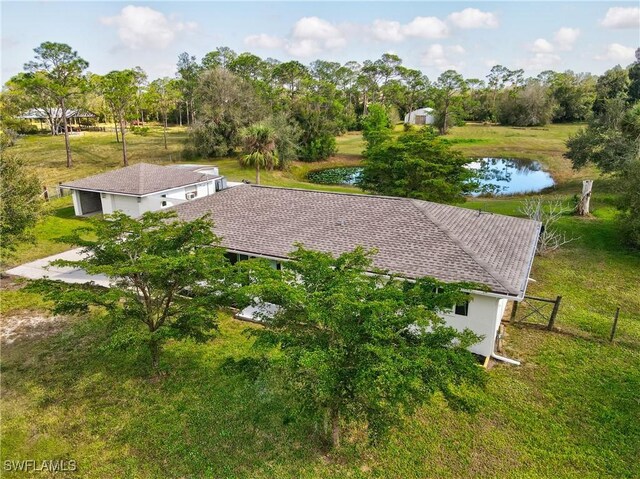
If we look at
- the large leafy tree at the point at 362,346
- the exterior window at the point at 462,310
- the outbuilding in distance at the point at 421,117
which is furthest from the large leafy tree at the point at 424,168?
the outbuilding in distance at the point at 421,117

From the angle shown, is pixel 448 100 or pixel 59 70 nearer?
pixel 59 70

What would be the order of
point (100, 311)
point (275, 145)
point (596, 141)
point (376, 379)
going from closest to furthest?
point (376, 379) < point (100, 311) < point (596, 141) < point (275, 145)

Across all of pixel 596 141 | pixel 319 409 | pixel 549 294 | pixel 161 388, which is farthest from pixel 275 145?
pixel 319 409

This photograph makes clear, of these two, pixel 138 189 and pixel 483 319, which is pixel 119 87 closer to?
pixel 138 189

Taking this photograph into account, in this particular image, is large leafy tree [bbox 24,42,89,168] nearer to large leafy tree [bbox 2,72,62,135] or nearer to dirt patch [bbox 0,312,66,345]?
large leafy tree [bbox 2,72,62,135]

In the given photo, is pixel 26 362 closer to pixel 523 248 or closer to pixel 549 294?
pixel 523 248

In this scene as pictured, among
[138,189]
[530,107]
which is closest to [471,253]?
[138,189]
